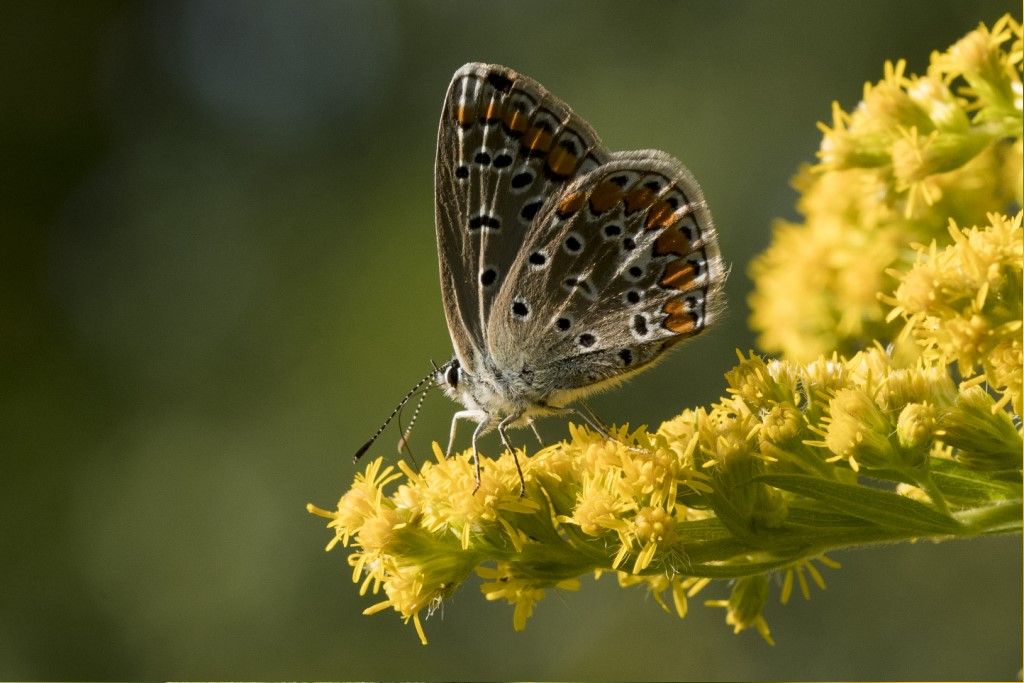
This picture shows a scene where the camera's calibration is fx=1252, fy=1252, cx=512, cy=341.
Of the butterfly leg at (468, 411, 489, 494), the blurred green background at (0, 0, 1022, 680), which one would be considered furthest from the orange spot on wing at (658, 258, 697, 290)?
the blurred green background at (0, 0, 1022, 680)

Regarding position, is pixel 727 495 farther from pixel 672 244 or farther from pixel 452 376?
pixel 452 376

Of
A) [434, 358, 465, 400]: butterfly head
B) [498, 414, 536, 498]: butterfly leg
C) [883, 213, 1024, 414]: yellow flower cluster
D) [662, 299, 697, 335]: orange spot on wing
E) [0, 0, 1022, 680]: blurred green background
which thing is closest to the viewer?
[883, 213, 1024, 414]: yellow flower cluster

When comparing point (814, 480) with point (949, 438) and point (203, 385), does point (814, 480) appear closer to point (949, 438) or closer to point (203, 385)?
point (949, 438)

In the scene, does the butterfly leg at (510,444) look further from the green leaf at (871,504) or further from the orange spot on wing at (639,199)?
the orange spot on wing at (639,199)

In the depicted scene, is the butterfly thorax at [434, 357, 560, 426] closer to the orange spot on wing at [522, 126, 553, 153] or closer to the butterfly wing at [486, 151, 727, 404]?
the butterfly wing at [486, 151, 727, 404]

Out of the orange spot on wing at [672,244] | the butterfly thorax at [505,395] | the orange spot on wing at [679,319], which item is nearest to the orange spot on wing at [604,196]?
the orange spot on wing at [672,244]
